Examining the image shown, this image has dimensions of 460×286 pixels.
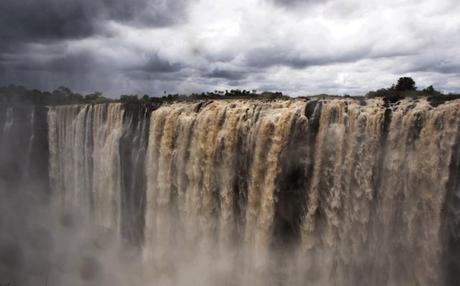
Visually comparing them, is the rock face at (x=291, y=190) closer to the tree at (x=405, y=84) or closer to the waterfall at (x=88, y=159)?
the waterfall at (x=88, y=159)

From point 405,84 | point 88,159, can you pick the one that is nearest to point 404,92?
point 405,84

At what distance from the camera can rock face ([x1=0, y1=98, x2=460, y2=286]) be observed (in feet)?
32.6

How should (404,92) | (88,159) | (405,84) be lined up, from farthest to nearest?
(88,159), (405,84), (404,92)

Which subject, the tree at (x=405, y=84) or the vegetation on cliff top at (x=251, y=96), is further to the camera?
the tree at (x=405, y=84)

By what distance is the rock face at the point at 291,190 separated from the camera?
Answer: 9.94 metres

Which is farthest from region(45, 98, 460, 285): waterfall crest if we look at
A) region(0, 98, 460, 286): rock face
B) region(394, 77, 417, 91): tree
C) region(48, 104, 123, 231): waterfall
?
region(394, 77, 417, 91): tree

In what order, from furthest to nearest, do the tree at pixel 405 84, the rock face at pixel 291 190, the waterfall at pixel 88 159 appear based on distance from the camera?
the waterfall at pixel 88 159 → the tree at pixel 405 84 → the rock face at pixel 291 190

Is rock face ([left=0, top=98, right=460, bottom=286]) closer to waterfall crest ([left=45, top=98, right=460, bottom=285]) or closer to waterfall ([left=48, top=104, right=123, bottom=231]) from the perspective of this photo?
waterfall crest ([left=45, top=98, right=460, bottom=285])

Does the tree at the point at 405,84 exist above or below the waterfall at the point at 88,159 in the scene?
above

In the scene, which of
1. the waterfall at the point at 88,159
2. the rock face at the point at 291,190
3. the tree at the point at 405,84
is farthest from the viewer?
the waterfall at the point at 88,159

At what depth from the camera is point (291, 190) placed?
1259 cm

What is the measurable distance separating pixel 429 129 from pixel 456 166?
1.00m

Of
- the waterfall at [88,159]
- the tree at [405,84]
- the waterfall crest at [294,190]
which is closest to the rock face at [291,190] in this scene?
the waterfall crest at [294,190]

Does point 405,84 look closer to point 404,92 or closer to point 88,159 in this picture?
point 404,92
